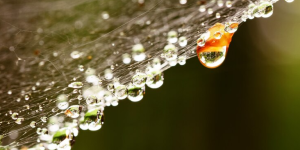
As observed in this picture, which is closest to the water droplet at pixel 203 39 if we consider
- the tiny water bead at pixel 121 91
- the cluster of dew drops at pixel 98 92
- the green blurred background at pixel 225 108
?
the cluster of dew drops at pixel 98 92

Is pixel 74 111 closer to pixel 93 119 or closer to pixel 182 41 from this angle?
pixel 93 119

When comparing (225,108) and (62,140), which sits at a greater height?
(225,108)

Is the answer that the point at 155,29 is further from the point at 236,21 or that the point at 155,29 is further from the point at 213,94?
the point at 213,94

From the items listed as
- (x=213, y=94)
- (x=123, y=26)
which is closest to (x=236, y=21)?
(x=123, y=26)

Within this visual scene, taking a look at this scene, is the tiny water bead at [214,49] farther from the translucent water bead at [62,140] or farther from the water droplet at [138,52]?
the translucent water bead at [62,140]

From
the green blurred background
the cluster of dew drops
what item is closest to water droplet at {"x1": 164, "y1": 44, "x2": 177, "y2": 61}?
the cluster of dew drops

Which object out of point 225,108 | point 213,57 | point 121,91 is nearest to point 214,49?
point 213,57

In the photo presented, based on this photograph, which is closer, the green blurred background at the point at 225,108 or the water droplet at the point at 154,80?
the water droplet at the point at 154,80
